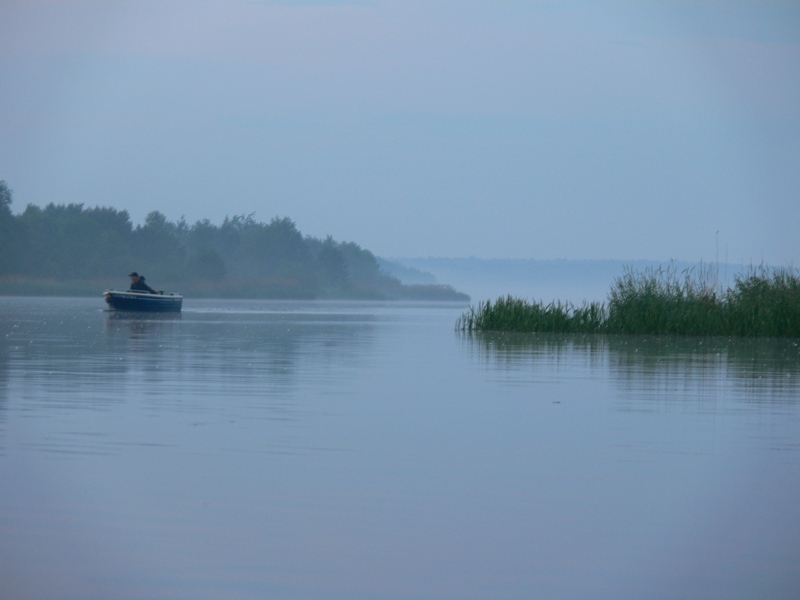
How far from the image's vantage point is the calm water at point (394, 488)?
5047 millimetres

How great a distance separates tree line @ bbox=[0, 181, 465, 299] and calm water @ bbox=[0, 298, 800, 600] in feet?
298

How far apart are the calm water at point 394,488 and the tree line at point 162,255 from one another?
9092 centimetres

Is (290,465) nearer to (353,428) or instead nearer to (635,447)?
(353,428)

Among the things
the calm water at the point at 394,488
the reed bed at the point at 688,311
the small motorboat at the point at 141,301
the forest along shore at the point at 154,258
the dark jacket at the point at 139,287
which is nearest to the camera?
the calm water at the point at 394,488

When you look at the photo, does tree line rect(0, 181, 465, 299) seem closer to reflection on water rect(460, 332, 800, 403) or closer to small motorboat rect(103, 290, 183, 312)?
small motorboat rect(103, 290, 183, 312)

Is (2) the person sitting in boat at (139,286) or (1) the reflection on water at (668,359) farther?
(2) the person sitting in boat at (139,286)

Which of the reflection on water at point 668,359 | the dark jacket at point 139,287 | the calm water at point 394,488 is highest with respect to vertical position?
the dark jacket at point 139,287

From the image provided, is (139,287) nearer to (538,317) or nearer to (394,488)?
(538,317)

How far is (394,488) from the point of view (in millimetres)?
6820

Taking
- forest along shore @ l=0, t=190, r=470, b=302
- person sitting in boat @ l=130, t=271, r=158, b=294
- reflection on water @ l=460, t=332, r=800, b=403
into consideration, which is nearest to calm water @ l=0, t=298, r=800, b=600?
reflection on water @ l=460, t=332, r=800, b=403

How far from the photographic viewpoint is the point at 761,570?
516cm

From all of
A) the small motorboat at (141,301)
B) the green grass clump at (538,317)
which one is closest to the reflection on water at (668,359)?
the green grass clump at (538,317)

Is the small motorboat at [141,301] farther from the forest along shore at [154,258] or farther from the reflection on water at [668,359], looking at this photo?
the forest along shore at [154,258]

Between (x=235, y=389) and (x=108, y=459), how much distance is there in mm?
4881
